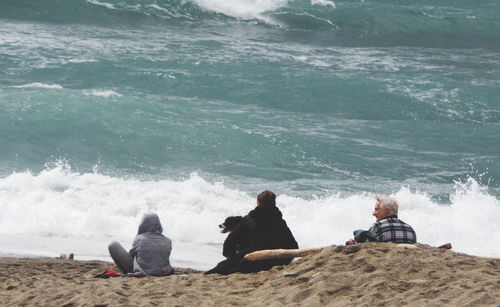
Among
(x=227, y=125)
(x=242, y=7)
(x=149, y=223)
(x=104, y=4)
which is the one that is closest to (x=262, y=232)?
(x=149, y=223)

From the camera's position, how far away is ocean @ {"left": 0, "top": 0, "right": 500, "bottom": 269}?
12055 millimetres

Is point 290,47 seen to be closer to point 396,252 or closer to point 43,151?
point 43,151

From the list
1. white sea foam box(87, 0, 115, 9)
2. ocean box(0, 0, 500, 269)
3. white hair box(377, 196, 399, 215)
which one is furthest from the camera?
white sea foam box(87, 0, 115, 9)

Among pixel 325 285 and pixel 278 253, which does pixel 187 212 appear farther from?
pixel 325 285

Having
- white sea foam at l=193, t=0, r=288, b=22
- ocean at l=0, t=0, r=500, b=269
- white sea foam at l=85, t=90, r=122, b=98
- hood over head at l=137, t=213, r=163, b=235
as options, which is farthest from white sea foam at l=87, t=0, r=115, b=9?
hood over head at l=137, t=213, r=163, b=235

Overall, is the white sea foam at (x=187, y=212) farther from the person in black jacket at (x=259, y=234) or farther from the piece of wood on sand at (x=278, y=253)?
the piece of wood on sand at (x=278, y=253)

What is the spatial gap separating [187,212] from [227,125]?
18.1ft

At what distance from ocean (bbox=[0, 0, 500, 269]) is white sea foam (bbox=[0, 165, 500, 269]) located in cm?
4

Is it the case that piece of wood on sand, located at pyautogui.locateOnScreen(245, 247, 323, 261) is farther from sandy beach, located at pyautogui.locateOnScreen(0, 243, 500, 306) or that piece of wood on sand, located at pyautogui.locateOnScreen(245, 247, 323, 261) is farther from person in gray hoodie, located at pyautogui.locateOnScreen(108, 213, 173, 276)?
person in gray hoodie, located at pyautogui.locateOnScreen(108, 213, 173, 276)

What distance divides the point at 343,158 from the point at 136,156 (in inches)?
187

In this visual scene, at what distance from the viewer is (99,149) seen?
15953 millimetres

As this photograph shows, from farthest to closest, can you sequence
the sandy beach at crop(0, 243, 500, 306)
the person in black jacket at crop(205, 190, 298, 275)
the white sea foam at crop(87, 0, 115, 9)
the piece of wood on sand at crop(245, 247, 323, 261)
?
1. the white sea foam at crop(87, 0, 115, 9)
2. the person in black jacket at crop(205, 190, 298, 275)
3. the piece of wood on sand at crop(245, 247, 323, 261)
4. the sandy beach at crop(0, 243, 500, 306)

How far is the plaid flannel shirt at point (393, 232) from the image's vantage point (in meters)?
6.25

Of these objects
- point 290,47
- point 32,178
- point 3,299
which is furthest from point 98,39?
point 3,299
